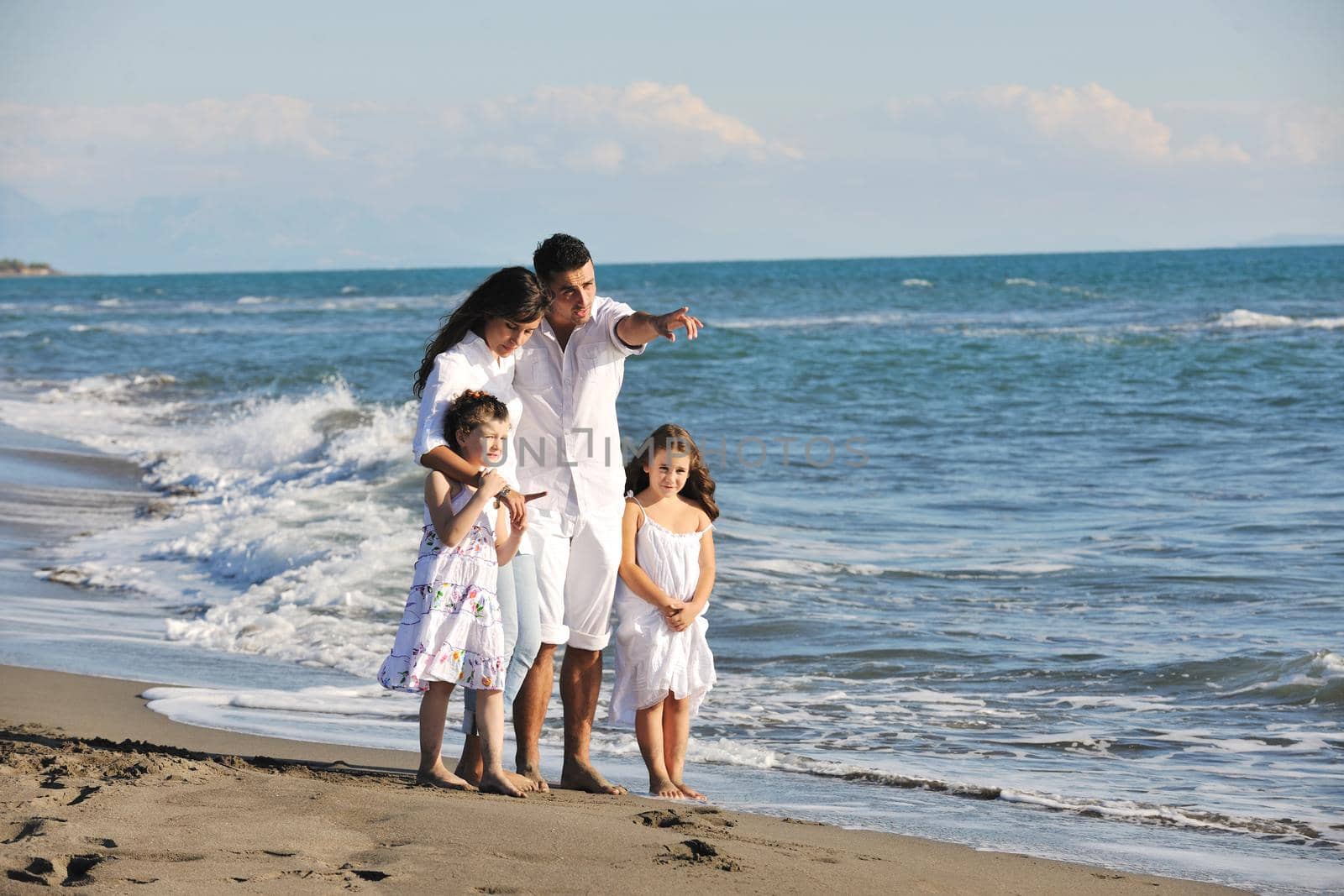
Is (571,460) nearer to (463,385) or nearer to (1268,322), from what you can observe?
(463,385)

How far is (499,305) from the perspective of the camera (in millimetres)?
4000

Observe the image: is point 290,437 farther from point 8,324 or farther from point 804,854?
point 8,324

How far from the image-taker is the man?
13.6 feet

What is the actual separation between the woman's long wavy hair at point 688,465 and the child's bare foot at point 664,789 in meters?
0.90

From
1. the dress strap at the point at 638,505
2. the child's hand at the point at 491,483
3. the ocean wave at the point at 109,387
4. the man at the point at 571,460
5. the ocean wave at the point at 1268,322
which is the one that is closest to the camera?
the child's hand at the point at 491,483

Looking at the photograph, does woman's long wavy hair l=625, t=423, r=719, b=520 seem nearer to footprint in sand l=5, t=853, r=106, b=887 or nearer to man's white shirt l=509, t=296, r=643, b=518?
man's white shirt l=509, t=296, r=643, b=518

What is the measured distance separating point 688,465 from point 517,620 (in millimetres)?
833

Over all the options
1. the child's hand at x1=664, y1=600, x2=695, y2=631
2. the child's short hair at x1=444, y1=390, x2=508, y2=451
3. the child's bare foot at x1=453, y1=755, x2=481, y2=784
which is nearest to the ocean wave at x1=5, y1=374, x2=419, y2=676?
the child's bare foot at x1=453, y1=755, x2=481, y2=784

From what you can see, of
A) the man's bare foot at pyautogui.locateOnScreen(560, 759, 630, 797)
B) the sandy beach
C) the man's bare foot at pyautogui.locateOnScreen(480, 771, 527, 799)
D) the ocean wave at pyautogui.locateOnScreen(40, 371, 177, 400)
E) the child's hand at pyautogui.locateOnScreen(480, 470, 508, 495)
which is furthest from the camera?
the ocean wave at pyautogui.locateOnScreen(40, 371, 177, 400)

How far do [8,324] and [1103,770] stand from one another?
41.2 meters

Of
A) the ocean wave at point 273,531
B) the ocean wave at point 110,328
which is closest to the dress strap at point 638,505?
the ocean wave at point 273,531

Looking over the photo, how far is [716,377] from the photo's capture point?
2247cm

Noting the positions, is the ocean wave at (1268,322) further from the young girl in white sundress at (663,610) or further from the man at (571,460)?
the man at (571,460)

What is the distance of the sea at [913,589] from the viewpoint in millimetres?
4801
